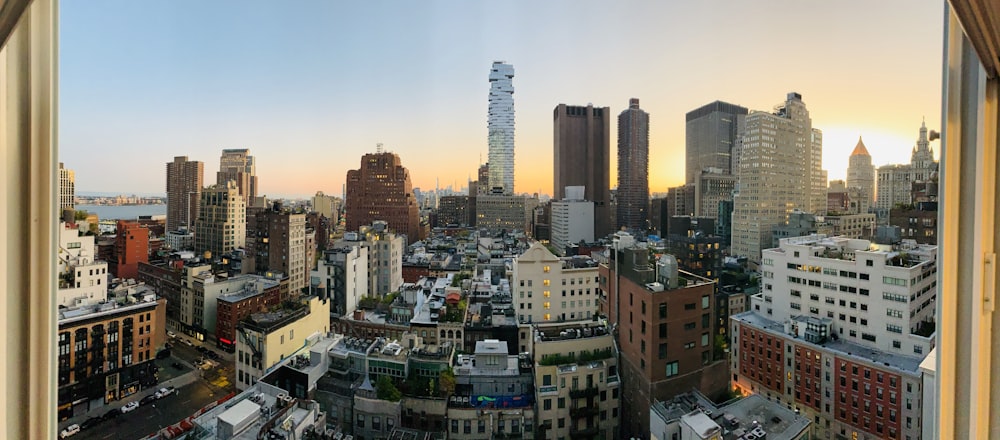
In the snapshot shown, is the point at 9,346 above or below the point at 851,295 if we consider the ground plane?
above

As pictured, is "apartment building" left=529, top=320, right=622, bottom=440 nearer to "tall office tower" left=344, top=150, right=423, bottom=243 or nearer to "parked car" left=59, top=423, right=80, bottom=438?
"parked car" left=59, top=423, right=80, bottom=438

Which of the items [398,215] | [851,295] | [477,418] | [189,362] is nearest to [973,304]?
[477,418]

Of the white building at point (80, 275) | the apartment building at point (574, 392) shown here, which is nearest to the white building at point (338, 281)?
the white building at point (80, 275)

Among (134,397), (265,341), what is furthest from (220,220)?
(265,341)

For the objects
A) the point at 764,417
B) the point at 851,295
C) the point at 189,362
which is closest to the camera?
the point at 764,417

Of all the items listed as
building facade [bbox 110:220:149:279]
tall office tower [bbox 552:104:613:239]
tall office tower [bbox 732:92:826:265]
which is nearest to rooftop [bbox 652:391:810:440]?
tall office tower [bbox 732:92:826:265]

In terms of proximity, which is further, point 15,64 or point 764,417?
point 764,417

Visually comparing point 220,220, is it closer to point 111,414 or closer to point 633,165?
point 111,414

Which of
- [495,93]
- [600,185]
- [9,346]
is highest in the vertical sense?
[495,93]

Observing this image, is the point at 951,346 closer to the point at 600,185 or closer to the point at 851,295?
the point at 851,295

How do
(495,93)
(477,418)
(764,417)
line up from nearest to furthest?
(764,417) < (477,418) < (495,93)
